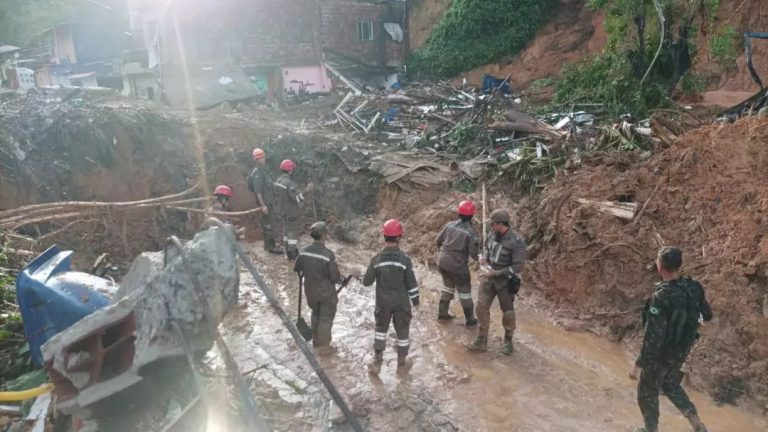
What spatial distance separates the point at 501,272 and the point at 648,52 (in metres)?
10.1

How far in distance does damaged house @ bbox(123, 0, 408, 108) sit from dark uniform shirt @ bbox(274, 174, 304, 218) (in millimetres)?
13739

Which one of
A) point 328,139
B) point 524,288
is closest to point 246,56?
point 328,139

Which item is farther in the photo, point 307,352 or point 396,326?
point 396,326

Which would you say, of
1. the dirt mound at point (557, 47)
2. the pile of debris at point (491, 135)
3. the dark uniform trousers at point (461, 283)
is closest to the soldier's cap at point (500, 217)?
the dark uniform trousers at point (461, 283)

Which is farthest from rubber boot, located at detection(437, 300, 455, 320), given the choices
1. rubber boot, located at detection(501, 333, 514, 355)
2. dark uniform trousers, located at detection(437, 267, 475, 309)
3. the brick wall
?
the brick wall

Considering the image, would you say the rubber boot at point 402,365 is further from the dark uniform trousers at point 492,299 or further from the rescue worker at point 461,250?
the rescue worker at point 461,250

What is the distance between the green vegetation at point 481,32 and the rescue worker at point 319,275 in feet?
68.3

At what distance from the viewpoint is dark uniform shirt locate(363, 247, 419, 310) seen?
17.1 feet

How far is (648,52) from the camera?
40.9 feet

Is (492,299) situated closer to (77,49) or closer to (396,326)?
(396,326)

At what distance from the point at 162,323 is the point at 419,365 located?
2.97m

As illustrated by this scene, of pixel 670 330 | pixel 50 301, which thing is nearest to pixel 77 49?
pixel 50 301

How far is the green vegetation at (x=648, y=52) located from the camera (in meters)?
11.4

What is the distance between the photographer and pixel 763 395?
4699 mm
